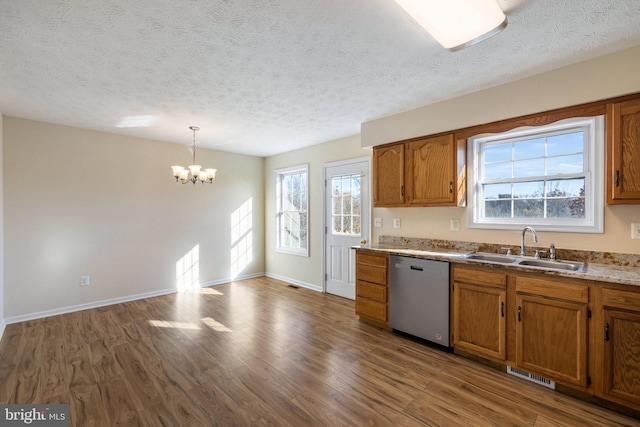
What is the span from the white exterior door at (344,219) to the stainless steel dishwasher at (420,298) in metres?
1.04

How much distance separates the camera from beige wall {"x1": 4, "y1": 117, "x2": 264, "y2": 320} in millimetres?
3537

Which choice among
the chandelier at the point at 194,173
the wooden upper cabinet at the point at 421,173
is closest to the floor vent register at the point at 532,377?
the wooden upper cabinet at the point at 421,173

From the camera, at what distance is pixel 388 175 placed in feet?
11.7

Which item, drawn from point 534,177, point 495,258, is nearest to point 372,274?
point 495,258

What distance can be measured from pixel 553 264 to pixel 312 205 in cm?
342

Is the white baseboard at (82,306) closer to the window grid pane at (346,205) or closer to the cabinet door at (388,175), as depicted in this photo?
the window grid pane at (346,205)

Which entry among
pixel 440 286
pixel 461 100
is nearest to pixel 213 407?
pixel 440 286

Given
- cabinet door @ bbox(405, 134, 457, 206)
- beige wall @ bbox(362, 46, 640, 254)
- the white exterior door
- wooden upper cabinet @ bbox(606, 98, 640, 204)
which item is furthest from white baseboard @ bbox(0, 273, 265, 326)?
wooden upper cabinet @ bbox(606, 98, 640, 204)

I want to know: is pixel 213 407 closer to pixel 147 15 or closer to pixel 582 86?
pixel 147 15

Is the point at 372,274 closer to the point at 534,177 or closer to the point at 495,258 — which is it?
the point at 495,258

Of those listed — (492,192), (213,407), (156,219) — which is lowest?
(213,407)

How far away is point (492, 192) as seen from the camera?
3.06 meters

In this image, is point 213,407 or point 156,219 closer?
point 213,407

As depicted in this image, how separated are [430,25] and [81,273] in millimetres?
4937
